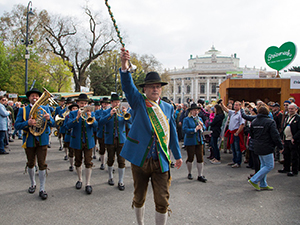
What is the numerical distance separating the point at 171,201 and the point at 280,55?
12.7m

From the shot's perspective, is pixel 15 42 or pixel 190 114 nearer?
pixel 190 114

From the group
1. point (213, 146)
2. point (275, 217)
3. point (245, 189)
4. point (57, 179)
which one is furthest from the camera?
point (213, 146)

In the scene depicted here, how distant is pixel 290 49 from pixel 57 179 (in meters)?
13.6

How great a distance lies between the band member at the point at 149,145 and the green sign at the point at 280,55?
12839 millimetres

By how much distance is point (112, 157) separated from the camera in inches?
232

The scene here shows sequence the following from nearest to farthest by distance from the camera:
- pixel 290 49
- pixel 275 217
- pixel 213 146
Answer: pixel 275 217 → pixel 213 146 → pixel 290 49

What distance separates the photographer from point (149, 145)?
10.2 ft

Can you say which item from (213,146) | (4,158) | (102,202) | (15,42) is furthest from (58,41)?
(102,202)

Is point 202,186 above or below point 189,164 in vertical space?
below

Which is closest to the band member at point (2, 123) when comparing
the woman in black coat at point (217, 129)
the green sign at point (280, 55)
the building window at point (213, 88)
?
the woman in black coat at point (217, 129)

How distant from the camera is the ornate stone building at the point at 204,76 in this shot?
109000 millimetres

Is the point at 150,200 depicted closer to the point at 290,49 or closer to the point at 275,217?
the point at 275,217

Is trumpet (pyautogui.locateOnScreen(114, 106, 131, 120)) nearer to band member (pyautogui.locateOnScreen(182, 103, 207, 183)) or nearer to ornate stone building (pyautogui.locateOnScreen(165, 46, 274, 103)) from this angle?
band member (pyautogui.locateOnScreen(182, 103, 207, 183))

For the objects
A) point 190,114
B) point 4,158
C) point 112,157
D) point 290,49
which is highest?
point 290,49
